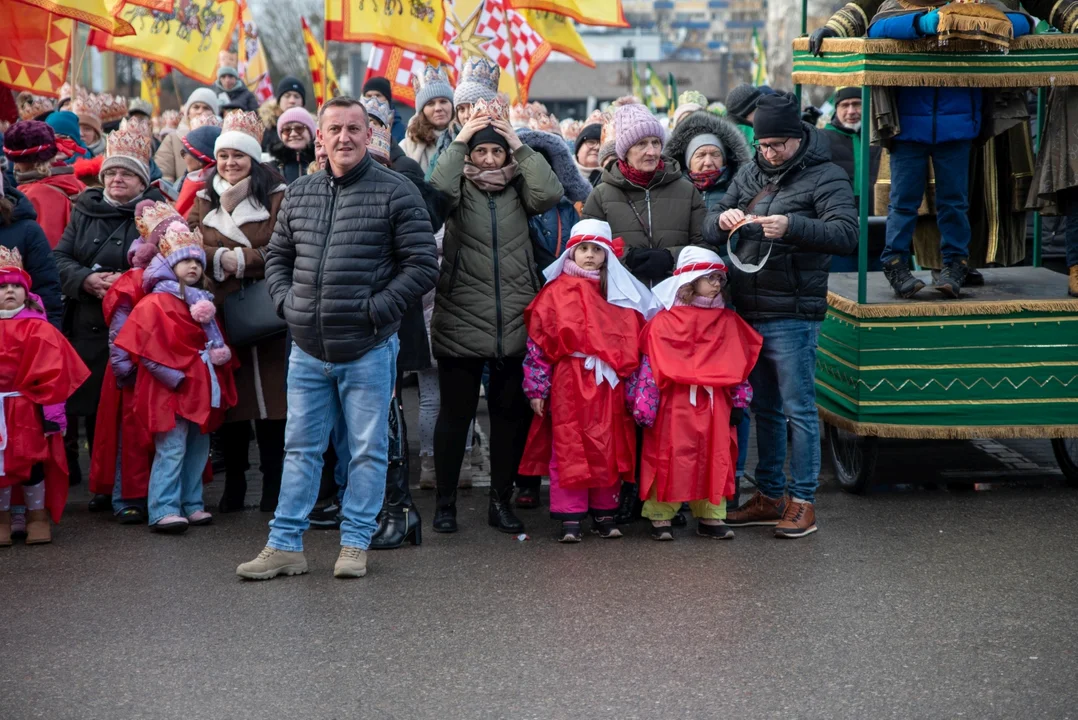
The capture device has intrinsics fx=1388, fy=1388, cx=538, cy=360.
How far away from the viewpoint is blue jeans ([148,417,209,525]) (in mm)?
6668

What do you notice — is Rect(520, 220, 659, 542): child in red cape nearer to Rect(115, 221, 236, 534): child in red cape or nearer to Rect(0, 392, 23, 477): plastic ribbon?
Rect(115, 221, 236, 534): child in red cape

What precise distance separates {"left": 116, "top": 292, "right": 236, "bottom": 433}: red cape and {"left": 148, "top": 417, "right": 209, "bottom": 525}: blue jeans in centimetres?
11

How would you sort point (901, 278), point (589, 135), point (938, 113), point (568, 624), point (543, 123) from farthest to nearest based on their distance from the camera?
point (543, 123) < point (589, 135) < point (901, 278) < point (938, 113) < point (568, 624)

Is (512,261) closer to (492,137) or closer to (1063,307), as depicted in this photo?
(492,137)

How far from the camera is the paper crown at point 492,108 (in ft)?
21.0

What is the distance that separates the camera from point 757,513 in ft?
22.0

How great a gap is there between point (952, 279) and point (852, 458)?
1069 millimetres

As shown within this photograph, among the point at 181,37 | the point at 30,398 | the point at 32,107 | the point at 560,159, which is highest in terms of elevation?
Answer: the point at 181,37

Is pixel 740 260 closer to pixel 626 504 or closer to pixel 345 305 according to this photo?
pixel 626 504

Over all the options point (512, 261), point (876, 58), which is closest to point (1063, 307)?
point (876, 58)

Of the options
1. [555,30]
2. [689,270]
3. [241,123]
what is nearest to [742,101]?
[689,270]

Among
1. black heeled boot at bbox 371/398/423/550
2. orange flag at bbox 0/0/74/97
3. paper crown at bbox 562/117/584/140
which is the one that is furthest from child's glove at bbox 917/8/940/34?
paper crown at bbox 562/117/584/140

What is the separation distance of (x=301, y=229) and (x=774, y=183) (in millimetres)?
2210

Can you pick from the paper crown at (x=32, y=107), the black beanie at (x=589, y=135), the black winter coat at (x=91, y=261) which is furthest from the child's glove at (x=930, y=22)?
the paper crown at (x=32, y=107)
